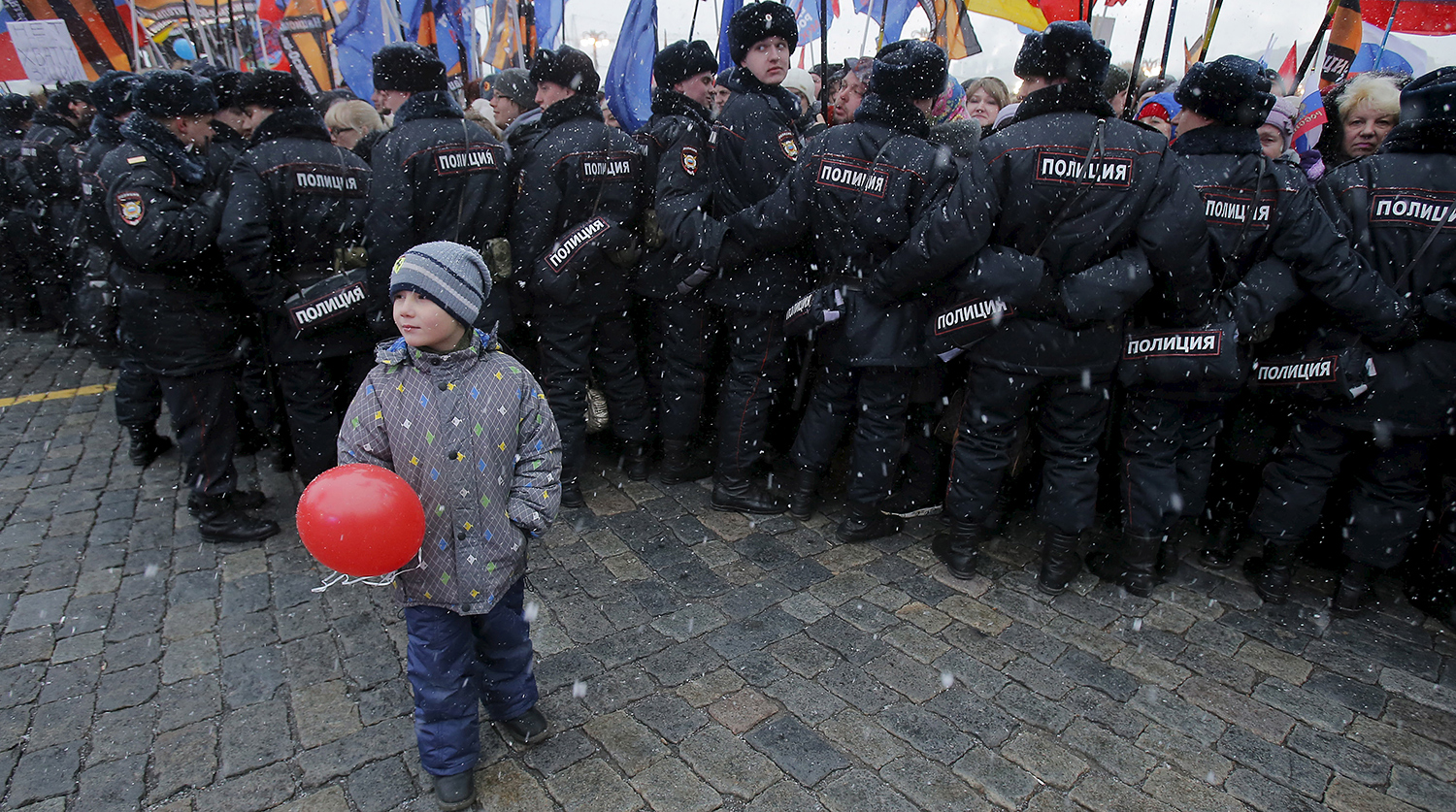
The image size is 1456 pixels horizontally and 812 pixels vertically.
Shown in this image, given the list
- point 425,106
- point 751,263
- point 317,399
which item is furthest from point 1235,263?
point 317,399

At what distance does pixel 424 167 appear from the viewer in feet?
13.4

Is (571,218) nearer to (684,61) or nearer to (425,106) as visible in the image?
(425,106)

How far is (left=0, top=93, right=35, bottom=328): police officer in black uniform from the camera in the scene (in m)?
7.46

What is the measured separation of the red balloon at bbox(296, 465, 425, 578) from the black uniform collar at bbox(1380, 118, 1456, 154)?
4348 mm

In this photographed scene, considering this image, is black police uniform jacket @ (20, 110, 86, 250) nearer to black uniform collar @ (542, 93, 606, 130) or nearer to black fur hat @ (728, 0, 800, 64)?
black uniform collar @ (542, 93, 606, 130)

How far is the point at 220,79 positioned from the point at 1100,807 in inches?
225

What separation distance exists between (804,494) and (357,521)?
2.95 m

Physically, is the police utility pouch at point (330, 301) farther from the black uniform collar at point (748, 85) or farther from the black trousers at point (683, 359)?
the black uniform collar at point (748, 85)

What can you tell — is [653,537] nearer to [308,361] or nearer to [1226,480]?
[308,361]

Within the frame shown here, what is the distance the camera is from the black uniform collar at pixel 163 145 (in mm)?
3846

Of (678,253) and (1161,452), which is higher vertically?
(678,253)

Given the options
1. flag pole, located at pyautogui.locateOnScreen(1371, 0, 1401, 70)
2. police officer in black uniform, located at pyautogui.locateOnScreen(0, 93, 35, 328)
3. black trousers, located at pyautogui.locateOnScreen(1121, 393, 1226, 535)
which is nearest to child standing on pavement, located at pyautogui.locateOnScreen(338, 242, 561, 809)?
black trousers, located at pyautogui.locateOnScreen(1121, 393, 1226, 535)

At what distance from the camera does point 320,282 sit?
4.16 metres

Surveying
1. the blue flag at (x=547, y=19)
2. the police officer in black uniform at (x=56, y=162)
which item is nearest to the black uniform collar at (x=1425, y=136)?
the blue flag at (x=547, y=19)
